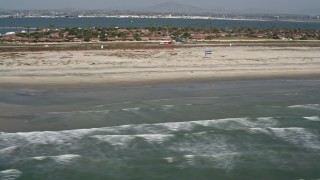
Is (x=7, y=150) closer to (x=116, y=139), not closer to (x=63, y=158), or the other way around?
(x=63, y=158)

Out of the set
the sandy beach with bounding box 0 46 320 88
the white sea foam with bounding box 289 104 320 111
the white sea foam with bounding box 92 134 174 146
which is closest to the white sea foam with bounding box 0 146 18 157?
the white sea foam with bounding box 92 134 174 146

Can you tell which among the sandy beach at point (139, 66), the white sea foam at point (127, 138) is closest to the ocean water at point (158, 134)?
the white sea foam at point (127, 138)

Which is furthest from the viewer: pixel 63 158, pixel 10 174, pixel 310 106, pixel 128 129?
pixel 310 106

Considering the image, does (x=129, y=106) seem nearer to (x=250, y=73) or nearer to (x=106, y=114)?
(x=106, y=114)

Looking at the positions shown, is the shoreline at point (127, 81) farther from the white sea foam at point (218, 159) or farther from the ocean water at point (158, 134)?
the white sea foam at point (218, 159)

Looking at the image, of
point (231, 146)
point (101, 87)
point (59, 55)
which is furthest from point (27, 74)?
point (231, 146)

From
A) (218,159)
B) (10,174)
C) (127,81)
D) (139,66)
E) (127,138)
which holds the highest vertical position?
(139,66)

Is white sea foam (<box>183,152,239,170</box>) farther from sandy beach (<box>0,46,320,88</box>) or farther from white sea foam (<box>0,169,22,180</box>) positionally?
sandy beach (<box>0,46,320,88</box>)

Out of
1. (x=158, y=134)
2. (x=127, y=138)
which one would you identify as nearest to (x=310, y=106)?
(x=158, y=134)
